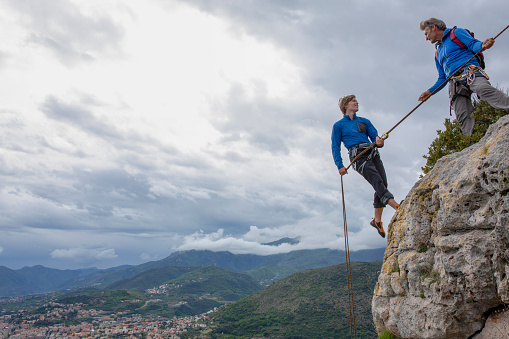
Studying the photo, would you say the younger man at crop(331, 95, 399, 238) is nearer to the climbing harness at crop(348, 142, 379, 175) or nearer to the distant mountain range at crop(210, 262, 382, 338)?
the climbing harness at crop(348, 142, 379, 175)

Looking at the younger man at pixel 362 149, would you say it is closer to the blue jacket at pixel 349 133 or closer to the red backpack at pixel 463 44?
the blue jacket at pixel 349 133

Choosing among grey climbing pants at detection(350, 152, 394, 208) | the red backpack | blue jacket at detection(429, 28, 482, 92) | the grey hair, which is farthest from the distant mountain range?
the grey hair

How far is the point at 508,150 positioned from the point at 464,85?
3.13 meters

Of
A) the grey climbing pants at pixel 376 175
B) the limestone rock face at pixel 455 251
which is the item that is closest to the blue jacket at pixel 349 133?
the grey climbing pants at pixel 376 175

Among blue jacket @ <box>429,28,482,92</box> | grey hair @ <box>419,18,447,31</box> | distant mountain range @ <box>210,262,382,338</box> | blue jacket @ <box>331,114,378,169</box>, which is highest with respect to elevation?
grey hair @ <box>419,18,447,31</box>

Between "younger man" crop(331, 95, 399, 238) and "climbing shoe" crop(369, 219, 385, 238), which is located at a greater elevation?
"younger man" crop(331, 95, 399, 238)

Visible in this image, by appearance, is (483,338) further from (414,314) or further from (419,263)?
(419,263)

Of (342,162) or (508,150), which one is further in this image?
(342,162)

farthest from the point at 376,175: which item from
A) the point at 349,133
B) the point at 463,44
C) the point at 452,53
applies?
the point at 463,44

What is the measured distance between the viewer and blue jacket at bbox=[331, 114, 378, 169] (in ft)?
29.4

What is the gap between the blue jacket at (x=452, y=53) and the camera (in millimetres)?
7027

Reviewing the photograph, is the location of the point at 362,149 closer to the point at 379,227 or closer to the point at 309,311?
the point at 379,227

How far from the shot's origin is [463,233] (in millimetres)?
5508

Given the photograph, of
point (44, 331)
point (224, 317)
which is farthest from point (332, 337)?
point (44, 331)
